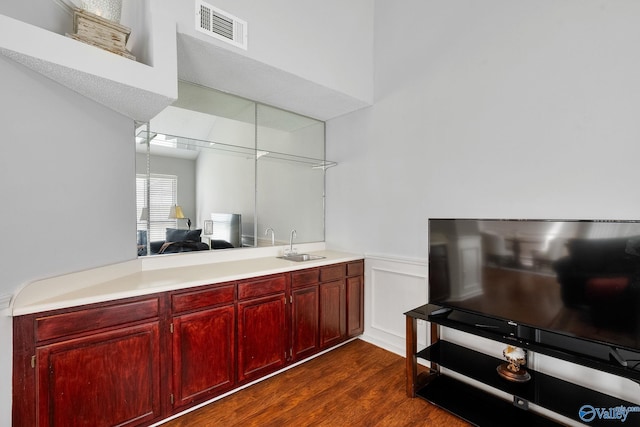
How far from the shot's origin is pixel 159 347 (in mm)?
1845

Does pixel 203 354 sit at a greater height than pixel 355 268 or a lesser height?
lesser

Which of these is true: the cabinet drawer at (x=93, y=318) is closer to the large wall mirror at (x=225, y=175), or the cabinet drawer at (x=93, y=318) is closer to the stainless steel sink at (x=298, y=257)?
the large wall mirror at (x=225, y=175)

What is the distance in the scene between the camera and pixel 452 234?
7.09 ft

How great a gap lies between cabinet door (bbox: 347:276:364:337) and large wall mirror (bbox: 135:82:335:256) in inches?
30.9

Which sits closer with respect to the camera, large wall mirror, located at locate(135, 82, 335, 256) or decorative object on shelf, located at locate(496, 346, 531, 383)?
decorative object on shelf, located at locate(496, 346, 531, 383)

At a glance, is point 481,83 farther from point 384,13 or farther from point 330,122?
point 330,122

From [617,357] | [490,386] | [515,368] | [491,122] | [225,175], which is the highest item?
[491,122]

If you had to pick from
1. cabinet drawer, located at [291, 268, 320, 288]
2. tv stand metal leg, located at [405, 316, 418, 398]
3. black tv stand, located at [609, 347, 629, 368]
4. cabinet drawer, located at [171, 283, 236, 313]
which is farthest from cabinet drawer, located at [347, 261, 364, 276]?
black tv stand, located at [609, 347, 629, 368]

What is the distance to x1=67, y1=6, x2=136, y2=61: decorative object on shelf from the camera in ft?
5.19

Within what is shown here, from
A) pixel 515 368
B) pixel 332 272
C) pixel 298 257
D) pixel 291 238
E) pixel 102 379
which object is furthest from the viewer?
pixel 291 238

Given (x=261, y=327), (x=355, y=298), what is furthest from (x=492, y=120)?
(x=261, y=327)

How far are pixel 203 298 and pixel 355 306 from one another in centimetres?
165

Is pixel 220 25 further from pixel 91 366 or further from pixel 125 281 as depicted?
pixel 91 366

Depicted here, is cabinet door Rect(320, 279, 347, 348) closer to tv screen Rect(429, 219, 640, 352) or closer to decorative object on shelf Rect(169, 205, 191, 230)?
tv screen Rect(429, 219, 640, 352)
